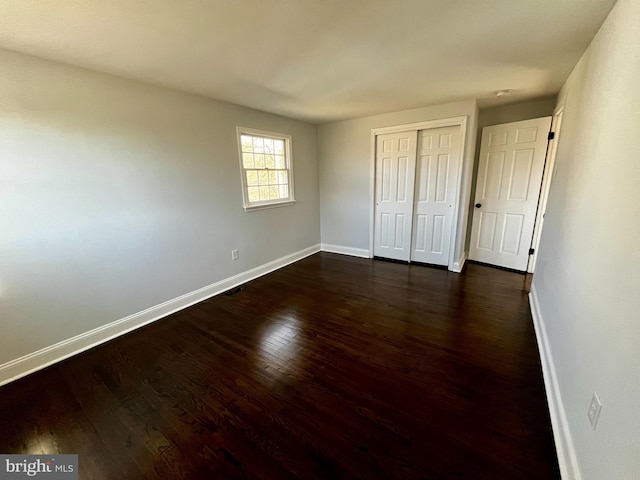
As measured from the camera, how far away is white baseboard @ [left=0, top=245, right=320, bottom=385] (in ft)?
6.39

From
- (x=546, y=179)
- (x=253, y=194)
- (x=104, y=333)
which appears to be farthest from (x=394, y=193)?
(x=104, y=333)

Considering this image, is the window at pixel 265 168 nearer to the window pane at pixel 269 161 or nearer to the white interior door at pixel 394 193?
the window pane at pixel 269 161

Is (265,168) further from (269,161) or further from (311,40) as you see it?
(311,40)

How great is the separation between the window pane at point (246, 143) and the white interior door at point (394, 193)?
1.98 meters

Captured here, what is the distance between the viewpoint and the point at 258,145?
366 cm

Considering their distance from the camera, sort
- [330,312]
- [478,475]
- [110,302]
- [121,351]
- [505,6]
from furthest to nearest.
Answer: [330,312] < [110,302] < [121,351] < [505,6] < [478,475]

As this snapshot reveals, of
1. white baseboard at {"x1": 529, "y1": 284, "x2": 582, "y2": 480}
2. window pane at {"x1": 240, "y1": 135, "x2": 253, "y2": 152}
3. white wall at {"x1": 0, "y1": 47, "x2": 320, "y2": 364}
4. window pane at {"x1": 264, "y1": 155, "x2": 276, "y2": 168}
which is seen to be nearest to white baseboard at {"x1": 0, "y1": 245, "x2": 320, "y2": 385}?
white wall at {"x1": 0, "y1": 47, "x2": 320, "y2": 364}

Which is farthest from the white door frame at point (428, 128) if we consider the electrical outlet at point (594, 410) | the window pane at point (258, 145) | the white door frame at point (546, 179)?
the electrical outlet at point (594, 410)

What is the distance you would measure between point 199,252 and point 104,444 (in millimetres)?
1929

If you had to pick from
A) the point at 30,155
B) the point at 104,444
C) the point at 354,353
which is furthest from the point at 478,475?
the point at 30,155

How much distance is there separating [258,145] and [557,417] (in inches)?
154

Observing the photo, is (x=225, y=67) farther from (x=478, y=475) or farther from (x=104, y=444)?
(x=478, y=475)

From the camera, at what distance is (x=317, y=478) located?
4.06ft

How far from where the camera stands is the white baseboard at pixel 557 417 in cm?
117
